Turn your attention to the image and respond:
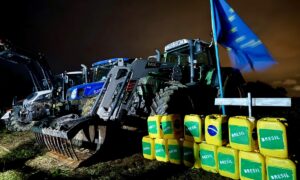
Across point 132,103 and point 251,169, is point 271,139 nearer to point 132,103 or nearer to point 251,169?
point 251,169

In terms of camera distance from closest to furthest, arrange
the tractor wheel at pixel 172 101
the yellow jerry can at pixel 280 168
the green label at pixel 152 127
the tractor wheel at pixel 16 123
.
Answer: the yellow jerry can at pixel 280 168 → the green label at pixel 152 127 → the tractor wheel at pixel 172 101 → the tractor wheel at pixel 16 123

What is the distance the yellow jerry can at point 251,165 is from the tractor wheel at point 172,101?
265 centimetres

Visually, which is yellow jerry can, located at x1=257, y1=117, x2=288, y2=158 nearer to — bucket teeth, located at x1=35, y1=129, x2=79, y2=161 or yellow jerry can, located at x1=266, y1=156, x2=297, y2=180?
yellow jerry can, located at x1=266, y1=156, x2=297, y2=180

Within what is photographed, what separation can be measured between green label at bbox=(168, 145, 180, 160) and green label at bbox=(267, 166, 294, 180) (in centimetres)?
205

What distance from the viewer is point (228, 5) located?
21.9 ft

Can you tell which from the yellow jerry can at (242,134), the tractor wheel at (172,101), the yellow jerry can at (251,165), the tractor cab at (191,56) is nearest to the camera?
the yellow jerry can at (251,165)

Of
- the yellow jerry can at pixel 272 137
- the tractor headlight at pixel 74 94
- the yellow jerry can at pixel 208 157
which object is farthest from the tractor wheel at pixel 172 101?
the tractor headlight at pixel 74 94

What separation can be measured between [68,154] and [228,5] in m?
5.69

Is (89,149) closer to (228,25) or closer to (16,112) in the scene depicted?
(228,25)

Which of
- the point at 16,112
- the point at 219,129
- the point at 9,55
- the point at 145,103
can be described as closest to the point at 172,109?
the point at 145,103

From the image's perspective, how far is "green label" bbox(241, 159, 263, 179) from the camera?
162 inches

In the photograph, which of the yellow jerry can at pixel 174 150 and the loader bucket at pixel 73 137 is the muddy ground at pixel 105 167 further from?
the loader bucket at pixel 73 137

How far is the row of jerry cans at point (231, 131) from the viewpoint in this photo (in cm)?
394

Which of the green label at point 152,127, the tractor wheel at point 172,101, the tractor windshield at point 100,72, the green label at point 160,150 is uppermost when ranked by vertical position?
the tractor windshield at point 100,72
